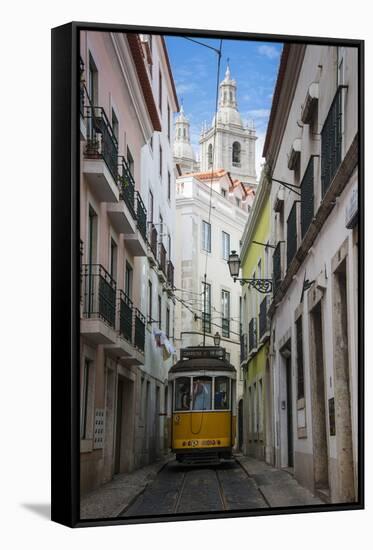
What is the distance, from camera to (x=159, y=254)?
9570 mm

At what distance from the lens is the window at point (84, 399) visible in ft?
28.3

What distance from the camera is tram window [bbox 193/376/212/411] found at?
9578 mm

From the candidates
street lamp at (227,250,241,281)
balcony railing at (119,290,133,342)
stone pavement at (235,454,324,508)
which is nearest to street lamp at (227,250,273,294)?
street lamp at (227,250,241,281)

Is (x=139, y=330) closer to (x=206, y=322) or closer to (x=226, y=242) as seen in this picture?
(x=206, y=322)

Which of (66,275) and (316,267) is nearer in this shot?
(66,275)

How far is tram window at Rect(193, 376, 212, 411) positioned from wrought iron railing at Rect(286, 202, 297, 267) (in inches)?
48.3

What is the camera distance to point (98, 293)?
883 centimetres

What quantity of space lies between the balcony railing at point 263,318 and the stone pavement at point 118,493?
1321mm

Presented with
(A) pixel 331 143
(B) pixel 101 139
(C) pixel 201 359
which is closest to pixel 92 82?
(B) pixel 101 139

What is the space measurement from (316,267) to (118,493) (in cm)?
250

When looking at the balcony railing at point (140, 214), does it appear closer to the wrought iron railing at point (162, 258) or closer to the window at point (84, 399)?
the wrought iron railing at point (162, 258)

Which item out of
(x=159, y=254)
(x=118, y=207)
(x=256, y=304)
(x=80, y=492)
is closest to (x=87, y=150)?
(x=118, y=207)

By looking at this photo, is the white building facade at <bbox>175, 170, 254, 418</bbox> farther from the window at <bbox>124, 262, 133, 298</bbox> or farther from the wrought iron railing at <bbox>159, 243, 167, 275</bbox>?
the window at <bbox>124, 262, 133, 298</bbox>

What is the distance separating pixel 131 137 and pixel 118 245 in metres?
0.93
